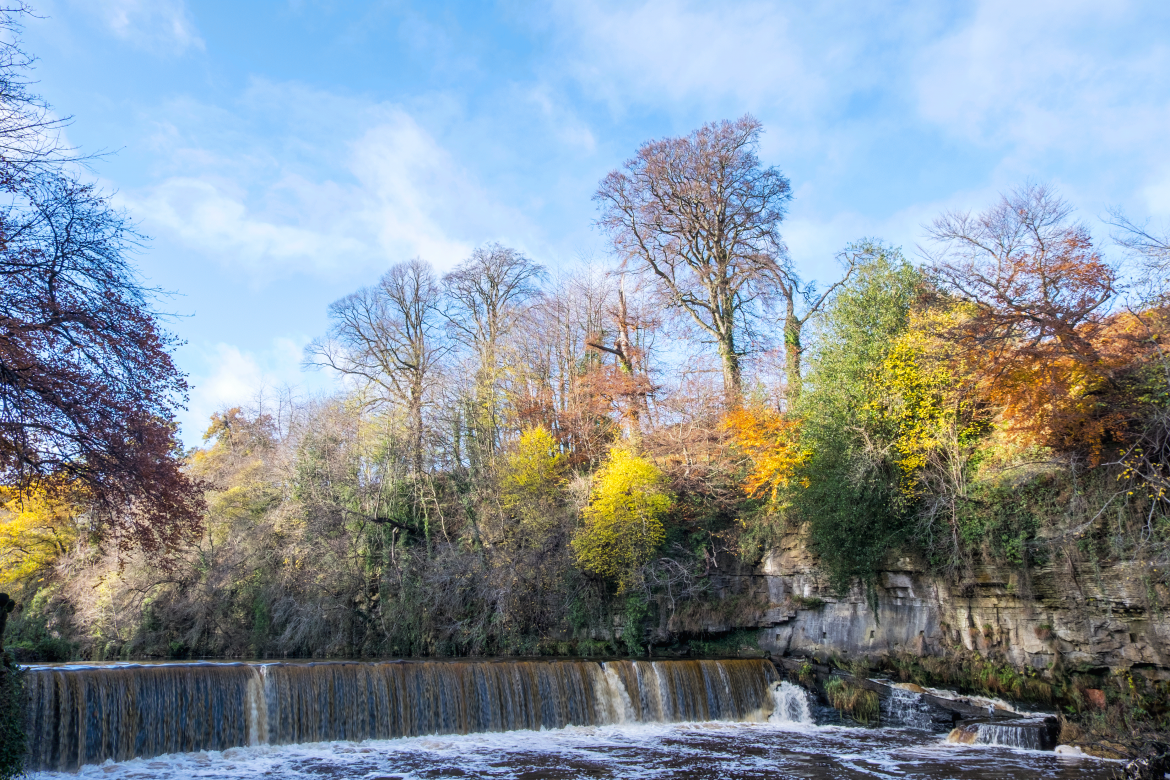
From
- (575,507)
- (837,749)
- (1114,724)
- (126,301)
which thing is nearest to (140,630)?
(575,507)

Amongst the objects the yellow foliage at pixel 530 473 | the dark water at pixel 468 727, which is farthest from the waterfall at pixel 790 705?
the yellow foliage at pixel 530 473

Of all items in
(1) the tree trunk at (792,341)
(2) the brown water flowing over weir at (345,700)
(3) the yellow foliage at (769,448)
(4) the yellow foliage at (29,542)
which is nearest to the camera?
(2) the brown water flowing over weir at (345,700)

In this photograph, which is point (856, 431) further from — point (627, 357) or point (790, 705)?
point (627, 357)

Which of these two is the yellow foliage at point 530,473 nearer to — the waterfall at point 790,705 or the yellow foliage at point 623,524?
the yellow foliage at point 623,524

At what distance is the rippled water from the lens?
9445mm

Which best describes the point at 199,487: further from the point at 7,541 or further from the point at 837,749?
the point at 7,541

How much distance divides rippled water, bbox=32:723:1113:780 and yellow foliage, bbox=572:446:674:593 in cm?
553

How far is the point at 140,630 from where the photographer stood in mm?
19719

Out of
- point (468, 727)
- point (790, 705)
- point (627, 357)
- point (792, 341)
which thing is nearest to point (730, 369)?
point (792, 341)

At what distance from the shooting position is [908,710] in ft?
41.9

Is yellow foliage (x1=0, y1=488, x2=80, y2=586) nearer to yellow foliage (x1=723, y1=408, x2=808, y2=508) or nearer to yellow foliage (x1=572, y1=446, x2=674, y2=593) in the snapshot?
yellow foliage (x1=572, y1=446, x2=674, y2=593)

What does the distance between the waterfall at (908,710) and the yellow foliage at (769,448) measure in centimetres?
499

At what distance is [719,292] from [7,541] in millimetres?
24836

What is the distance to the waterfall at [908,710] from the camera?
12.5 meters
